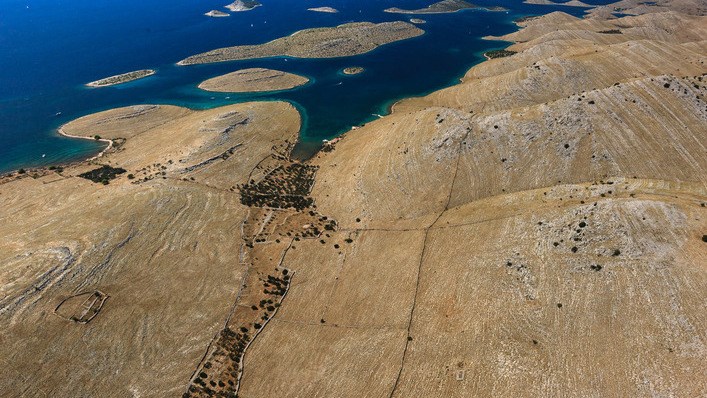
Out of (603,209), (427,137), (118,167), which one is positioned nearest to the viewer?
(603,209)

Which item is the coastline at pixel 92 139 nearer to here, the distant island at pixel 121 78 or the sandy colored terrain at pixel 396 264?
the sandy colored terrain at pixel 396 264

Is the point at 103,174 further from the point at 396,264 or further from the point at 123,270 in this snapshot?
the point at 396,264

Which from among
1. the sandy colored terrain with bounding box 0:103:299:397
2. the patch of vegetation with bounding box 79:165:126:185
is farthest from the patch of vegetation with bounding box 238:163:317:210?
the patch of vegetation with bounding box 79:165:126:185

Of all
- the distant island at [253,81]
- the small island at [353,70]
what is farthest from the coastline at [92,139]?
the small island at [353,70]

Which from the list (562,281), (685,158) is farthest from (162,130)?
(685,158)

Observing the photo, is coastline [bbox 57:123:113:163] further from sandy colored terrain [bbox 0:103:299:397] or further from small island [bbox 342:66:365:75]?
small island [bbox 342:66:365:75]

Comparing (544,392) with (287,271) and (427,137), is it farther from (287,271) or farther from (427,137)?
(427,137)
